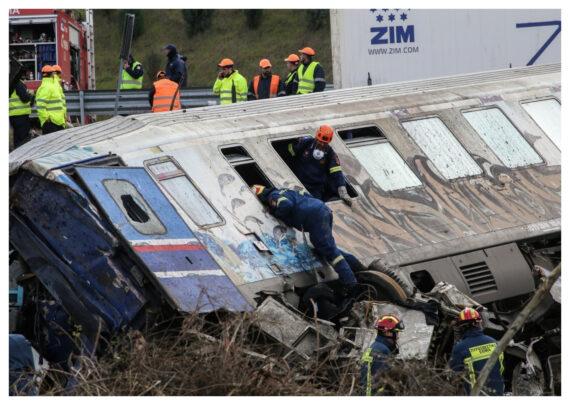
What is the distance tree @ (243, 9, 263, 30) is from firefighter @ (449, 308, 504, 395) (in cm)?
3104

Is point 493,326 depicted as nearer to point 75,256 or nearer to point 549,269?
point 549,269

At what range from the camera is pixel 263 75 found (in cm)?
2173

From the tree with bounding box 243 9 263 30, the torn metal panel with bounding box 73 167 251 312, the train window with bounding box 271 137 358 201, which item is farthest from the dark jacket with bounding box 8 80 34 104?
the tree with bounding box 243 9 263 30

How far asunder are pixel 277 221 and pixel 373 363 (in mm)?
2332

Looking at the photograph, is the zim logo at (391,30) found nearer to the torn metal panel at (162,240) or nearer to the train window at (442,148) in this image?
the train window at (442,148)

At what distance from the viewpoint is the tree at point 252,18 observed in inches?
1694

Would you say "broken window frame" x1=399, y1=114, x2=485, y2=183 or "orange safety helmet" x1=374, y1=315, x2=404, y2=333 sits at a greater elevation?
"broken window frame" x1=399, y1=114, x2=485, y2=183

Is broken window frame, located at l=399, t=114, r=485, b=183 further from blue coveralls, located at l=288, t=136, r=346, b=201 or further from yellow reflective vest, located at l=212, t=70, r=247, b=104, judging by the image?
yellow reflective vest, located at l=212, t=70, r=247, b=104

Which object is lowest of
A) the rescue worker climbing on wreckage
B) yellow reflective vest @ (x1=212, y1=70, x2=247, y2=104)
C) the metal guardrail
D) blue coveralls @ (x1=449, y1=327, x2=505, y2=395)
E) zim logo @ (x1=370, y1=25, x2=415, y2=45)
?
blue coveralls @ (x1=449, y1=327, x2=505, y2=395)

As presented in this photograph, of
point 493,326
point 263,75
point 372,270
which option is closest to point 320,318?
point 372,270

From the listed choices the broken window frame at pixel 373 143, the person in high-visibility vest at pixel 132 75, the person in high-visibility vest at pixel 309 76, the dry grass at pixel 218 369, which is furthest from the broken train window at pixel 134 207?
the person in high-visibility vest at pixel 132 75

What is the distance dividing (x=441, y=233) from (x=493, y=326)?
1277 mm

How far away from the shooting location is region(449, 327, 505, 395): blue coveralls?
12398 mm

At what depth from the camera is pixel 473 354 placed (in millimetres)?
12477
